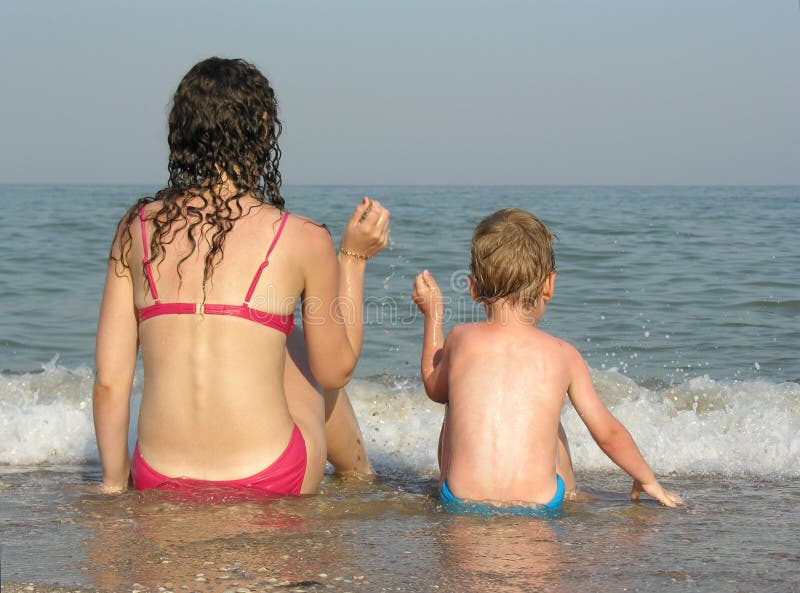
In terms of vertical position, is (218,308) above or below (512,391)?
above

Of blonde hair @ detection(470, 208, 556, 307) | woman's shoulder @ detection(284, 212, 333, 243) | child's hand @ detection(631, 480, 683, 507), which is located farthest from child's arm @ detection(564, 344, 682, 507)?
woman's shoulder @ detection(284, 212, 333, 243)

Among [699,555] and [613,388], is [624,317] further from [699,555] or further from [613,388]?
[699,555]

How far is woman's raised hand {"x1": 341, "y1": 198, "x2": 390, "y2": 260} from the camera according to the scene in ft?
10.7

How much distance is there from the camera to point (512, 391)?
122 inches

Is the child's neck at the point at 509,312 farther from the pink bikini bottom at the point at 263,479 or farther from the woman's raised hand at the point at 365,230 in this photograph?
the pink bikini bottom at the point at 263,479

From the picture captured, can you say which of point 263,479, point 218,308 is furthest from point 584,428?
point 218,308

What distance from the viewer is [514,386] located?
3098mm

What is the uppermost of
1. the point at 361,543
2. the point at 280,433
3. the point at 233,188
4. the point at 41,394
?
the point at 233,188

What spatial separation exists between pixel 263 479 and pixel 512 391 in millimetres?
856

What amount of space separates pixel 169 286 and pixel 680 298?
719 cm

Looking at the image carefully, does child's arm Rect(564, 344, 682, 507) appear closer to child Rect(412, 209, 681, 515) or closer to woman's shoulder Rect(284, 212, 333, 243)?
child Rect(412, 209, 681, 515)

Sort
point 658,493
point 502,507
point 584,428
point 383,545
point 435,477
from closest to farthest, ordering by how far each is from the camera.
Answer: point 383,545, point 502,507, point 658,493, point 435,477, point 584,428

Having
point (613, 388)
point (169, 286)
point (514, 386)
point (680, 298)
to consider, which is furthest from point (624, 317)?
point (169, 286)

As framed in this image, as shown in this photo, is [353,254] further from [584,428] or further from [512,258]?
[584,428]
